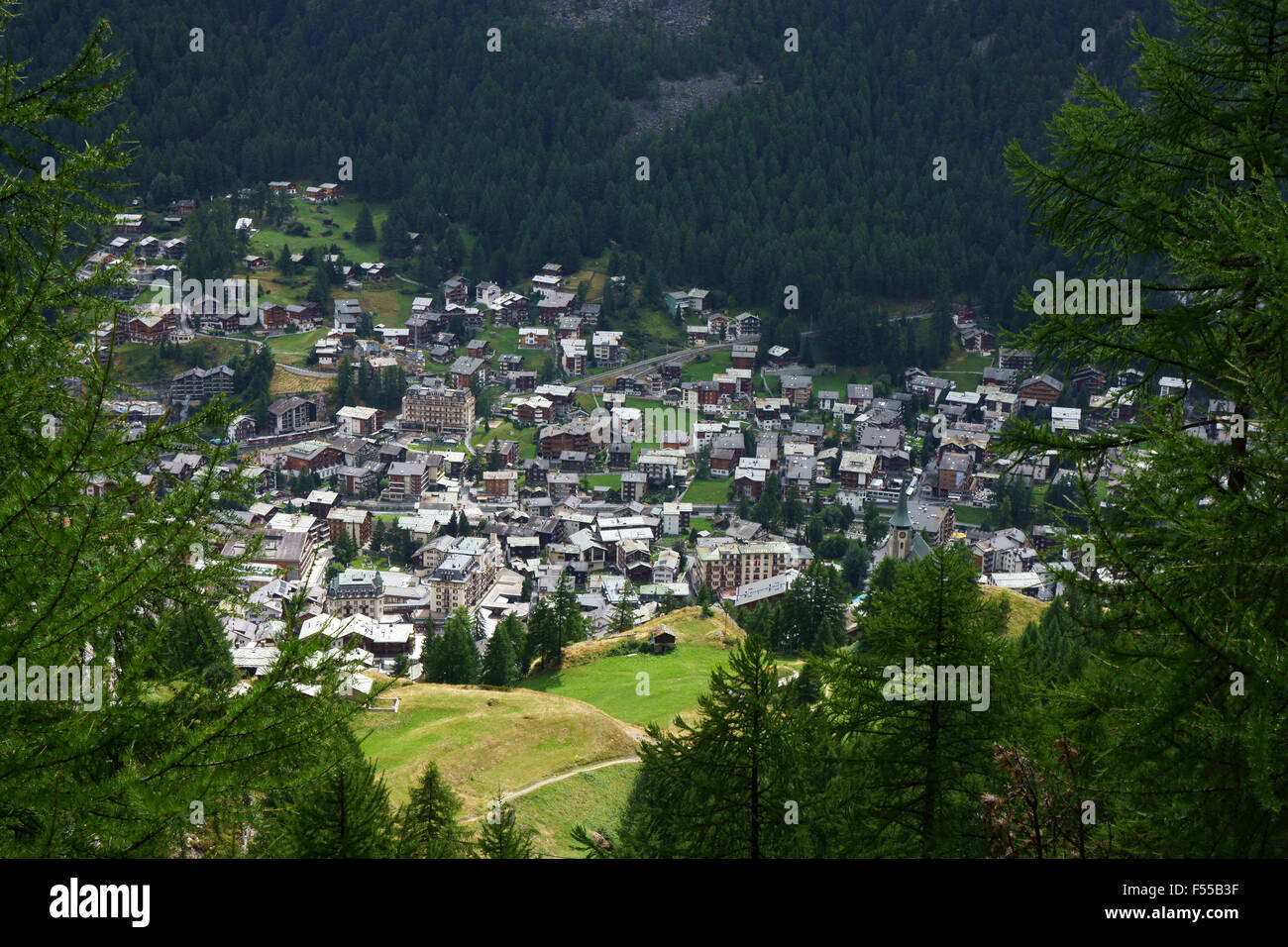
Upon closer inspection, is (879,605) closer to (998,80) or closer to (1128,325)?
(1128,325)

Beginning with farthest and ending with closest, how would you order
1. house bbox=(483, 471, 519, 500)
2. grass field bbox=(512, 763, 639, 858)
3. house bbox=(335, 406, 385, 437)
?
1. house bbox=(335, 406, 385, 437)
2. house bbox=(483, 471, 519, 500)
3. grass field bbox=(512, 763, 639, 858)

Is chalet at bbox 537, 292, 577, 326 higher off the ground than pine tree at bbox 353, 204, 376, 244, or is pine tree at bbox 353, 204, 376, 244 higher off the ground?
pine tree at bbox 353, 204, 376, 244

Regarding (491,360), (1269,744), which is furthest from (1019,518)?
(1269,744)

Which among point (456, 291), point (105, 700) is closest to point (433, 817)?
point (105, 700)

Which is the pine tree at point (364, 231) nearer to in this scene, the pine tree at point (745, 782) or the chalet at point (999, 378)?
the chalet at point (999, 378)

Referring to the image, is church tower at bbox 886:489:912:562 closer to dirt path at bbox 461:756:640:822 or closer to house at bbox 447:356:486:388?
dirt path at bbox 461:756:640:822

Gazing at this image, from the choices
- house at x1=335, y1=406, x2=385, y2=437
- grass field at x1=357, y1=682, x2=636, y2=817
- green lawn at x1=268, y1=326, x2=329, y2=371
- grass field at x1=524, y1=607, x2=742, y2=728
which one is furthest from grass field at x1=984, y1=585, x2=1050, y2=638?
green lawn at x1=268, y1=326, x2=329, y2=371
